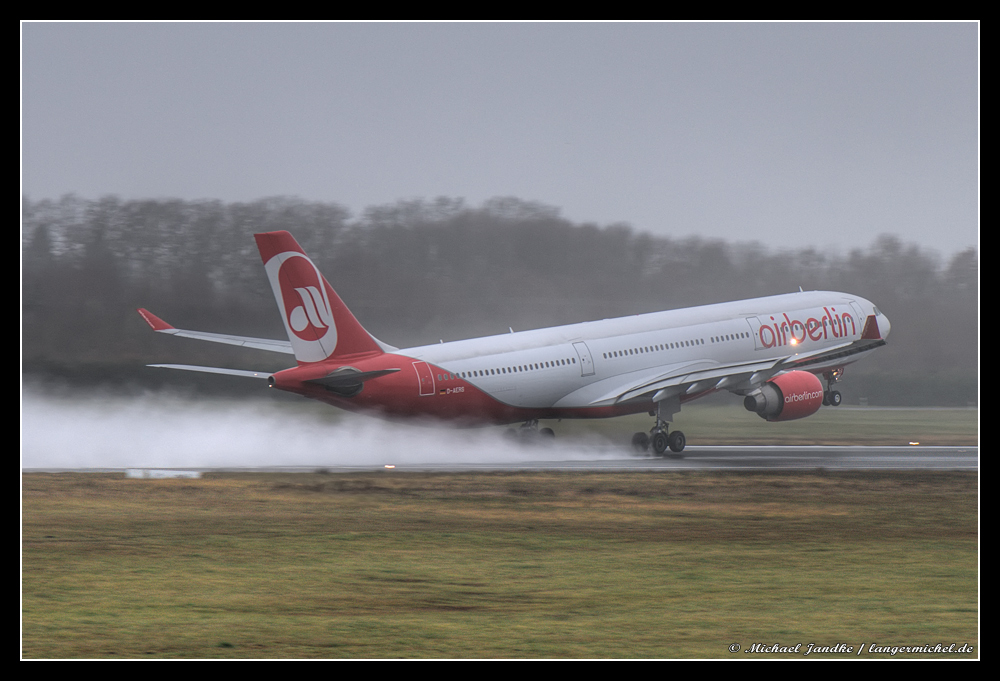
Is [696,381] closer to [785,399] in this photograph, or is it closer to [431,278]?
[785,399]

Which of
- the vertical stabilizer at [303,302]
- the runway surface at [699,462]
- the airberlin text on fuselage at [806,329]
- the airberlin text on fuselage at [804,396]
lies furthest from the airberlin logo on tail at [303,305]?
the airberlin text on fuselage at [806,329]

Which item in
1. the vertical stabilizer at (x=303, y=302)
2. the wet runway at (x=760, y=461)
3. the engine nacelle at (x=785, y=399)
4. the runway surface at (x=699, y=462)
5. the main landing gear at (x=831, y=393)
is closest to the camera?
the vertical stabilizer at (x=303, y=302)

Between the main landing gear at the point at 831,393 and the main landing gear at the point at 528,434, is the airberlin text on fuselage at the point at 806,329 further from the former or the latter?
the main landing gear at the point at 528,434

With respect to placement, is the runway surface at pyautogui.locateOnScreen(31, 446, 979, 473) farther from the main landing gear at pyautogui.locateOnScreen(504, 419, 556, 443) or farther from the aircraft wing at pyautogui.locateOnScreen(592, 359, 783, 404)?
the aircraft wing at pyautogui.locateOnScreen(592, 359, 783, 404)

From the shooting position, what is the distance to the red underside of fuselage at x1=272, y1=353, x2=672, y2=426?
31.8 m

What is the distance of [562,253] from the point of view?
60719mm

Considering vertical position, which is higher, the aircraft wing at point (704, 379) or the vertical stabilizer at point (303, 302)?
the vertical stabilizer at point (303, 302)

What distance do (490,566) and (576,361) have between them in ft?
59.4

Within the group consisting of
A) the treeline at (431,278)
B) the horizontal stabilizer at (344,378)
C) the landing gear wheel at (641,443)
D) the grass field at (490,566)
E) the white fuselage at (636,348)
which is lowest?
the grass field at (490,566)

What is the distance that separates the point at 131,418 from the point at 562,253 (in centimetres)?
2804

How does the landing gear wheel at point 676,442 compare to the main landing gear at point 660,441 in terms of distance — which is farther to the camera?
the landing gear wheel at point 676,442

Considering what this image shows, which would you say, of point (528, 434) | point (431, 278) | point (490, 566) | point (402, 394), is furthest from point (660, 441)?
point (431, 278)

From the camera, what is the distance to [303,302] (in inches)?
1259

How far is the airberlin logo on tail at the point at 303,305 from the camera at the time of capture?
31797 millimetres
